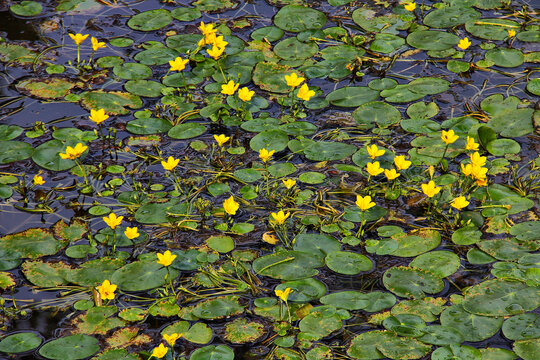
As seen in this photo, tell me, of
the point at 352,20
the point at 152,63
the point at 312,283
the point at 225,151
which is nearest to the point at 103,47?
the point at 152,63

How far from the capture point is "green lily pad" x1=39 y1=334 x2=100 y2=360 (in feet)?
9.39

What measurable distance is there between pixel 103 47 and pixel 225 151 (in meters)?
1.75

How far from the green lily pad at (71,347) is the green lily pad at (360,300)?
1.16 meters

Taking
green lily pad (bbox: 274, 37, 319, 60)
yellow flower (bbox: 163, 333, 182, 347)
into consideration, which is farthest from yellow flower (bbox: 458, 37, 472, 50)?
yellow flower (bbox: 163, 333, 182, 347)

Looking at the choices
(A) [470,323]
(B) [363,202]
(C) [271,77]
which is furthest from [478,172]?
(C) [271,77]

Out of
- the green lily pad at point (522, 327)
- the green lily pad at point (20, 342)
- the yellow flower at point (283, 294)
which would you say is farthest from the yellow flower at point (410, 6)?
the green lily pad at point (20, 342)

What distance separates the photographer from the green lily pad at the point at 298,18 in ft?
17.1

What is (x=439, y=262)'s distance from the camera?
10.7 feet

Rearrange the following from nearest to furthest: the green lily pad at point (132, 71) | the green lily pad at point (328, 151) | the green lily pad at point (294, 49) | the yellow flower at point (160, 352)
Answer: the yellow flower at point (160, 352)
the green lily pad at point (328, 151)
the green lily pad at point (132, 71)
the green lily pad at point (294, 49)

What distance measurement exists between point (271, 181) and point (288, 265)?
0.75 m

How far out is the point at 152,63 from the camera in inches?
191

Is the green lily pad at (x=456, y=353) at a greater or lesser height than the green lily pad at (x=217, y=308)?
greater

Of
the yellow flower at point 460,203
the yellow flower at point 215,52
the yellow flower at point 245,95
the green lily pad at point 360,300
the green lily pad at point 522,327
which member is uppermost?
the yellow flower at point 215,52

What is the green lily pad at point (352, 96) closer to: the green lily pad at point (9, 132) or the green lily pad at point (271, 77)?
the green lily pad at point (271, 77)
